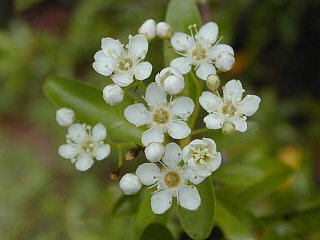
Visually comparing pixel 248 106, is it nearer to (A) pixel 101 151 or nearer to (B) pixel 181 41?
(B) pixel 181 41

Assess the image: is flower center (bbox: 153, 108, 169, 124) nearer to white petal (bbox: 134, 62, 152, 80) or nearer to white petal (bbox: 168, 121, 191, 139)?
white petal (bbox: 168, 121, 191, 139)

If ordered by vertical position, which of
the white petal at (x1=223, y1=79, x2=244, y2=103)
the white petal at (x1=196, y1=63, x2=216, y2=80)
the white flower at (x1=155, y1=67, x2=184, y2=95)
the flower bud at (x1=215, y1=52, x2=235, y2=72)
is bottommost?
the white petal at (x1=223, y1=79, x2=244, y2=103)

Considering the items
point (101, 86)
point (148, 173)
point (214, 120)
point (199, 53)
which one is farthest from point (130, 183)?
point (101, 86)

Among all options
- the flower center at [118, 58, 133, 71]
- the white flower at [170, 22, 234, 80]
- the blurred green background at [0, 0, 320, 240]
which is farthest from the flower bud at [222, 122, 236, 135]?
the blurred green background at [0, 0, 320, 240]

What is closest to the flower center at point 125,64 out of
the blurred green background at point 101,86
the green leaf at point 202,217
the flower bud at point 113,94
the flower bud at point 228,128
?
the flower bud at point 113,94

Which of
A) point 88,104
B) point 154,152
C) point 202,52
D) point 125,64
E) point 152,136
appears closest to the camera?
point 154,152

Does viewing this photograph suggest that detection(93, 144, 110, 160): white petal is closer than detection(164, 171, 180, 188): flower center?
No
